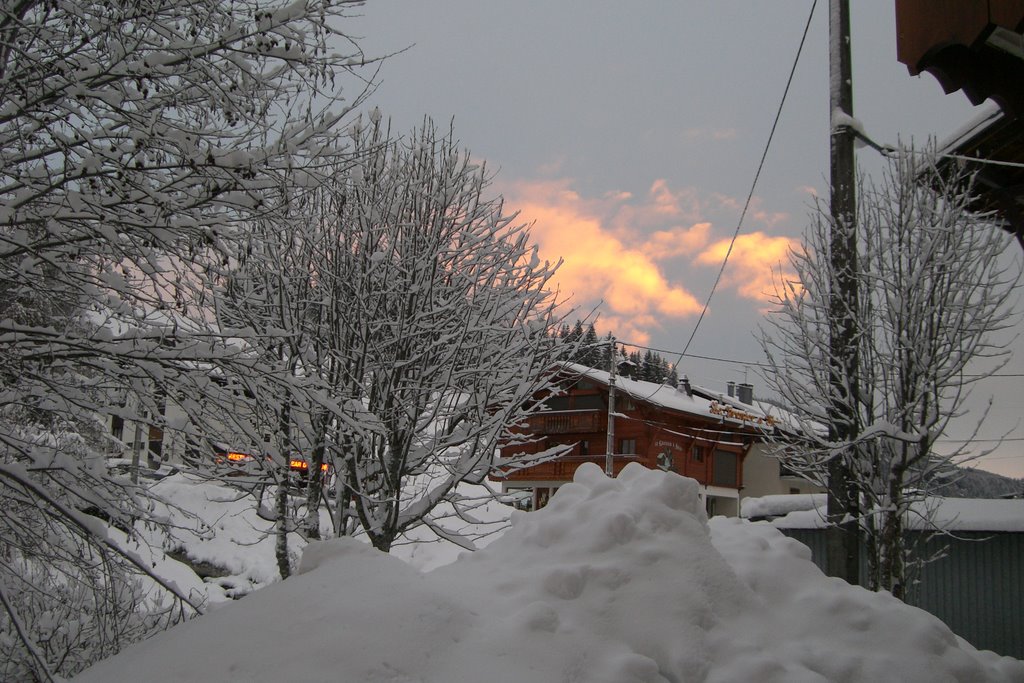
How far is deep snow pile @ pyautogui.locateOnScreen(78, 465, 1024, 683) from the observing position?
2.10 metres

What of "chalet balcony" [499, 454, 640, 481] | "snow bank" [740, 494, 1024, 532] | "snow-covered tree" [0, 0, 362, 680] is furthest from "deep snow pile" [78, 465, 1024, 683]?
"chalet balcony" [499, 454, 640, 481]

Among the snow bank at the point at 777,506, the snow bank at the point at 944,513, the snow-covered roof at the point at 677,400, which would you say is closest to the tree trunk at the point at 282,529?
the snow bank at the point at 944,513

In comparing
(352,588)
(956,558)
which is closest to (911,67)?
(352,588)

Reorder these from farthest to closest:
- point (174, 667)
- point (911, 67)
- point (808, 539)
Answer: point (808, 539), point (911, 67), point (174, 667)

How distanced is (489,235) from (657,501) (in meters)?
6.06

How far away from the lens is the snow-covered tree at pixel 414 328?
7.39 metres

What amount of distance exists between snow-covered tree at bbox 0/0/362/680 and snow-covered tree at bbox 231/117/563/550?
9.71 ft

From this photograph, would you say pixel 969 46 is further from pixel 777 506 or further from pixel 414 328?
pixel 777 506

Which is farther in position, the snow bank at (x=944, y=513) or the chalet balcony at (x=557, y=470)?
the chalet balcony at (x=557, y=470)

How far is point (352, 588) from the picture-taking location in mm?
2369

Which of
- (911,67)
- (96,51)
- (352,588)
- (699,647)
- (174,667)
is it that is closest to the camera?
(174,667)

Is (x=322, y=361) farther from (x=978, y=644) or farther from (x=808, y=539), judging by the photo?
(x=978, y=644)

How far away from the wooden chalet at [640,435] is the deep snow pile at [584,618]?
23.8 metres

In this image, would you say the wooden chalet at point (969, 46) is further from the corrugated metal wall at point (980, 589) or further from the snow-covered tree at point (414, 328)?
the corrugated metal wall at point (980, 589)
